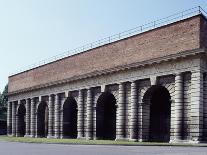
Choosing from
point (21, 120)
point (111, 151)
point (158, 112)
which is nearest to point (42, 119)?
point (21, 120)

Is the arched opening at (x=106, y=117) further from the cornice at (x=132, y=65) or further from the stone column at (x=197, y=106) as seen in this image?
the stone column at (x=197, y=106)

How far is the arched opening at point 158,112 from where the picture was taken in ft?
112

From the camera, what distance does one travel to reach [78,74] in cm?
4400

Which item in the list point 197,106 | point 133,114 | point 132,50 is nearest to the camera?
point 197,106

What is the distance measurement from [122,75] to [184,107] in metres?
8.24

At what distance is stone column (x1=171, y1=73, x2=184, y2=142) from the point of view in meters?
30.0

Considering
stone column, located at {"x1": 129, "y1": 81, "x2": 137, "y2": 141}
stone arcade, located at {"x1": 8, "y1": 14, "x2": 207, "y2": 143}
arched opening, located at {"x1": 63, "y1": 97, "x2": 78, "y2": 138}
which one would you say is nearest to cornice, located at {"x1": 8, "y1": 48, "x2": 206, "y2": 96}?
stone arcade, located at {"x1": 8, "y1": 14, "x2": 207, "y2": 143}

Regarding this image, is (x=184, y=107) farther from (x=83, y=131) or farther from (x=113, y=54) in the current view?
(x=83, y=131)

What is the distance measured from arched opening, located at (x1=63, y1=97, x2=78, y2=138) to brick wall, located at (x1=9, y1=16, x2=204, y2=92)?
3.39 metres

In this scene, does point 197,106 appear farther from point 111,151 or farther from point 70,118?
point 70,118

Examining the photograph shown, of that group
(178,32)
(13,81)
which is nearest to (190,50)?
(178,32)

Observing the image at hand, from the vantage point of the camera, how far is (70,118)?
46.7 metres

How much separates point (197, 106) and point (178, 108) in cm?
183

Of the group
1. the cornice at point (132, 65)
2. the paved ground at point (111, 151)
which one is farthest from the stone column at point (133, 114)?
the paved ground at point (111, 151)
